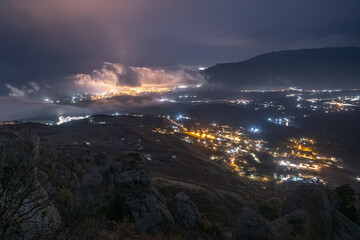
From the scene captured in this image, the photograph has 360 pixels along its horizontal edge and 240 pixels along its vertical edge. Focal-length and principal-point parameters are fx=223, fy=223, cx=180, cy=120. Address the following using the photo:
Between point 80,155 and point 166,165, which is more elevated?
point 80,155

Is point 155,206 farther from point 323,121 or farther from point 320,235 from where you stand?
point 323,121

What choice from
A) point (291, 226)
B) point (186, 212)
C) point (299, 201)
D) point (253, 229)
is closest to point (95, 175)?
point (186, 212)

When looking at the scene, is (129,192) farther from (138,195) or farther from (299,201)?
(299,201)

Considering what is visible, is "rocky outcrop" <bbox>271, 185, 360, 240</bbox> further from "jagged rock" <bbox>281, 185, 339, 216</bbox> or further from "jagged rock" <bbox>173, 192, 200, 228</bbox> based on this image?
"jagged rock" <bbox>173, 192, 200, 228</bbox>

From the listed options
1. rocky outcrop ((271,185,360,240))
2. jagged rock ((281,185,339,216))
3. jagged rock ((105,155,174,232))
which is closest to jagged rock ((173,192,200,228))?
jagged rock ((105,155,174,232))

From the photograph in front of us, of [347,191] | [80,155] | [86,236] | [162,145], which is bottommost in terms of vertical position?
[162,145]

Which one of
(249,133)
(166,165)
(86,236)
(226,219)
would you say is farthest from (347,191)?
(249,133)

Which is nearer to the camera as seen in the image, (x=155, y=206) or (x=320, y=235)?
(x=320, y=235)
